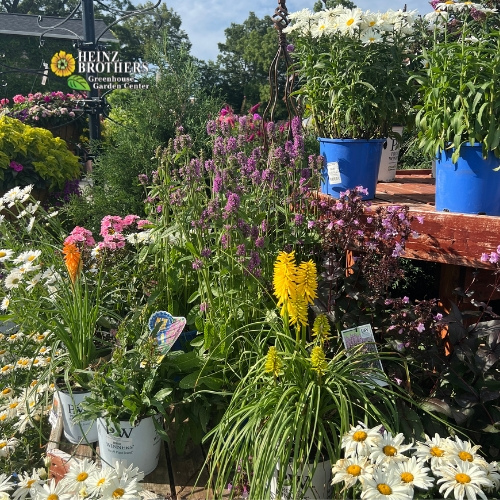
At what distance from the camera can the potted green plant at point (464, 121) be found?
1.77m

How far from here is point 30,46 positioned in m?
26.5

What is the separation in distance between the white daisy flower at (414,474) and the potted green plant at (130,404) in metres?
0.83

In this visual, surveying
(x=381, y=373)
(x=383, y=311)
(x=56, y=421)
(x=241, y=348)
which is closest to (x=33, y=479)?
(x=56, y=421)

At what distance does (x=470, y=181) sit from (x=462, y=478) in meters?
1.18

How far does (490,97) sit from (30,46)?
29914mm

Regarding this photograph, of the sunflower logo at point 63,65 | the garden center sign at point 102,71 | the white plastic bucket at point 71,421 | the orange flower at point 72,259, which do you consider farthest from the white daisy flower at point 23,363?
the sunflower logo at point 63,65

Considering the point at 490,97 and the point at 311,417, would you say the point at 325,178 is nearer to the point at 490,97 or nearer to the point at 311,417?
the point at 490,97

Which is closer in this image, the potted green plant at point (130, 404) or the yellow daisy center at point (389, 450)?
the yellow daisy center at point (389, 450)

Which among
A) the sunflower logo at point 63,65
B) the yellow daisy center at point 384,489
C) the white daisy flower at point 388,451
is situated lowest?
the yellow daisy center at point 384,489

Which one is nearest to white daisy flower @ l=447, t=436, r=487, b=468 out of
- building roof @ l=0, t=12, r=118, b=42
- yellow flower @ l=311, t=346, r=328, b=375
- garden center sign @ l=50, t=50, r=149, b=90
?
yellow flower @ l=311, t=346, r=328, b=375

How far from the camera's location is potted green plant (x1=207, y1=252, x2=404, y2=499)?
1419 millimetres

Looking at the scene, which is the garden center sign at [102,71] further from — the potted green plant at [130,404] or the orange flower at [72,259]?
the potted green plant at [130,404]

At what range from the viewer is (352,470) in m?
1.22

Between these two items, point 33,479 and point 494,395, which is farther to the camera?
point 33,479
